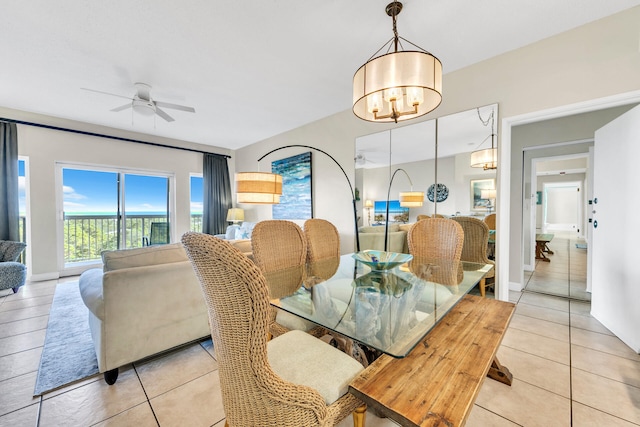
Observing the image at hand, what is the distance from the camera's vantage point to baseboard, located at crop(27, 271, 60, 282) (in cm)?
381

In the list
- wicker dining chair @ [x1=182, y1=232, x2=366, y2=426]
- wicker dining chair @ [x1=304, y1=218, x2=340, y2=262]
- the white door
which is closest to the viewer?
wicker dining chair @ [x1=182, y1=232, x2=366, y2=426]

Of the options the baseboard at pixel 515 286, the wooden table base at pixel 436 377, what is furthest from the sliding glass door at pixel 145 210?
the baseboard at pixel 515 286

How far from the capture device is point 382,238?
3.29m

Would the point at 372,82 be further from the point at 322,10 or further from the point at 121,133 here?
the point at 121,133

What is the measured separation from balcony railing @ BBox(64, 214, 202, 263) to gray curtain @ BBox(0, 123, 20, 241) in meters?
0.73

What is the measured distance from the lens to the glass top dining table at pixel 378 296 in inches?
40.4

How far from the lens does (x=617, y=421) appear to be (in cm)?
130

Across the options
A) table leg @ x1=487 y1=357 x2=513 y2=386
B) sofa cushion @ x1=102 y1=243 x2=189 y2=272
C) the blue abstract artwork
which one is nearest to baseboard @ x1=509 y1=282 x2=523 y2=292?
table leg @ x1=487 y1=357 x2=513 y2=386

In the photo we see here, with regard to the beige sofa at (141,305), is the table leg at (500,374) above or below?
below

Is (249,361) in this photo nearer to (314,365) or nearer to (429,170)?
(314,365)

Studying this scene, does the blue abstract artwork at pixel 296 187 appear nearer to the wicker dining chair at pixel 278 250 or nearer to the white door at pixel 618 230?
the wicker dining chair at pixel 278 250

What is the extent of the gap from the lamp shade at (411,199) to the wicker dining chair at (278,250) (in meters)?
1.59

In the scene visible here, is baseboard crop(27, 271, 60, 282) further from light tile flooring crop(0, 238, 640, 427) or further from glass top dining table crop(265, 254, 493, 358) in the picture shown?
glass top dining table crop(265, 254, 493, 358)

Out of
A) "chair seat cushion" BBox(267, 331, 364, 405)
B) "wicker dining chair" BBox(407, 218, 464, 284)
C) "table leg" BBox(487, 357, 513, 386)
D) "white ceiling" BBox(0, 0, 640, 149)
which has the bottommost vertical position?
"table leg" BBox(487, 357, 513, 386)
